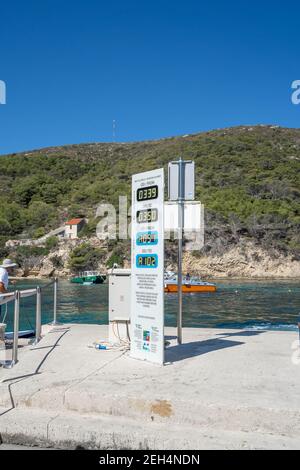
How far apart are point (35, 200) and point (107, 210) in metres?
20.5

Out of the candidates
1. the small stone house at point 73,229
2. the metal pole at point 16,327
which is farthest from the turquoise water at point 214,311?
the small stone house at point 73,229

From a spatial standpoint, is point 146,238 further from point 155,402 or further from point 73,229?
point 73,229

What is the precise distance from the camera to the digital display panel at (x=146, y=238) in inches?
261

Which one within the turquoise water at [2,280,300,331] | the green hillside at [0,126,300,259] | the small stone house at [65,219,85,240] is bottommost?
the turquoise water at [2,280,300,331]

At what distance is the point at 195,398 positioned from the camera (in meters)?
4.89

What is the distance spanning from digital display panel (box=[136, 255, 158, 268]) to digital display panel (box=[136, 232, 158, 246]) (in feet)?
0.57

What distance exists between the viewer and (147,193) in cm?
689

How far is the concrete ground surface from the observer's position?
448 cm

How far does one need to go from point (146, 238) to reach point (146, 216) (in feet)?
0.99

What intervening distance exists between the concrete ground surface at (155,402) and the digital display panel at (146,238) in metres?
1.58

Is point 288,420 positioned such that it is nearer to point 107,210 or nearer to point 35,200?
point 107,210

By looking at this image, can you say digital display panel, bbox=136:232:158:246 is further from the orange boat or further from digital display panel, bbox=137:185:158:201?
the orange boat

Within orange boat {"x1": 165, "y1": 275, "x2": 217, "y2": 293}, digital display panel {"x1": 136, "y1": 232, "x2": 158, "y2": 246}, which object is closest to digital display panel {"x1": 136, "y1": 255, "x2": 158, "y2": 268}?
digital display panel {"x1": 136, "y1": 232, "x2": 158, "y2": 246}
